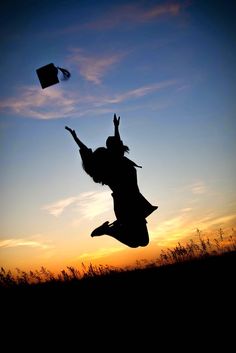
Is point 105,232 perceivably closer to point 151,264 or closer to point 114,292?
point 114,292

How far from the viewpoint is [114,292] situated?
5.43m

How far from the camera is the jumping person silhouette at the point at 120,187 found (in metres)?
6.44

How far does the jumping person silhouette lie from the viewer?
6.44m

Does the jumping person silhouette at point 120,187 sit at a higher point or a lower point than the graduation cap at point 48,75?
lower

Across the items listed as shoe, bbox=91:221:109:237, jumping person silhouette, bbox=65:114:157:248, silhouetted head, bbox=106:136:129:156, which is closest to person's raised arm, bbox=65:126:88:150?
jumping person silhouette, bbox=65:114:157:248

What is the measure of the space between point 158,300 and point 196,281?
1175mm

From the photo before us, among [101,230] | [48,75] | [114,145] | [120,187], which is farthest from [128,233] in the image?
[48,75]

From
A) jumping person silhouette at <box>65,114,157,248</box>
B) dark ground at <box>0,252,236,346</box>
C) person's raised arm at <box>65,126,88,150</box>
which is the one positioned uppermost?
person's raised arm at <box>65,126,88,150</box>

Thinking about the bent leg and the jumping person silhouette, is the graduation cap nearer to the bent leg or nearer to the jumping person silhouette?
the jumping person silhouette

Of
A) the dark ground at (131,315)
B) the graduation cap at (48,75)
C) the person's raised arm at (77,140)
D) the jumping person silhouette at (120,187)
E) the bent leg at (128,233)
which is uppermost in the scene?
the graduation cap at (48,75)

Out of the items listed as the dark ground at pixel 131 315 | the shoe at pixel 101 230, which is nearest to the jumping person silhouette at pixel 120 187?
the shoe at pixel 101 230

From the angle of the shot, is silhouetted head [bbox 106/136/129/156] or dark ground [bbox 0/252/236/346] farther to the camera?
silhouetted head [bbox 106/136/129/156]

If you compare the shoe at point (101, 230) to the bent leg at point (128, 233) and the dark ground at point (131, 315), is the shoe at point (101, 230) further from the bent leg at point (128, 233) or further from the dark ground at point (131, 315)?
the dark ground at point (131, 315)

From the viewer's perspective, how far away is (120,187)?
6.75 m
